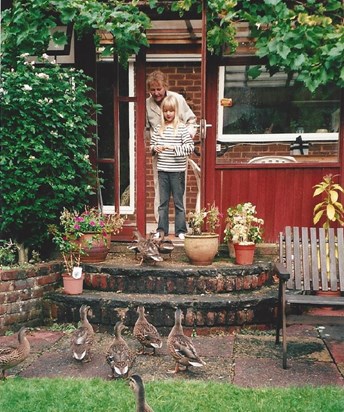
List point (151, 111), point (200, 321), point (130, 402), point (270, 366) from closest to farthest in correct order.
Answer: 1. point (130, 402)
2. point (270, 366)
3. point (200, 321)
4. point (151, 111)

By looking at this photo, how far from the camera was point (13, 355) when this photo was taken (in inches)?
174

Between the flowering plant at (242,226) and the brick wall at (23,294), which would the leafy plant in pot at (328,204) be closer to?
the flowering plant at (242,226)

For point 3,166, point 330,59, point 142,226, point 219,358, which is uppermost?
point 330,59

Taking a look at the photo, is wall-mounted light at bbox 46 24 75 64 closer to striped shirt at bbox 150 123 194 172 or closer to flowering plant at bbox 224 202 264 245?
striped shirt at bbox 150 123 194 172

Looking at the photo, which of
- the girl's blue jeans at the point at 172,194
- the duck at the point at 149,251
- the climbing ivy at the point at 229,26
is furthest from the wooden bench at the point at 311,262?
the climbing ivy at the point at 229,26

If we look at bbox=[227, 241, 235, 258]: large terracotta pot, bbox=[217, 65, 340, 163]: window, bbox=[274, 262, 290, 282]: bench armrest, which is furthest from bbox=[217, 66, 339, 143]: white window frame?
bbox=[274, 262, 290, 282]: bench armrest

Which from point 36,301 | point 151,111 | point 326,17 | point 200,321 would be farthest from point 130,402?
point 326,17

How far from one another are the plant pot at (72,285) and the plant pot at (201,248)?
4.05ft

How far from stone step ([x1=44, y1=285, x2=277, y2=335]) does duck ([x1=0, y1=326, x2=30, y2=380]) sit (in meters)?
1.30

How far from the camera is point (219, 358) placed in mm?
4941

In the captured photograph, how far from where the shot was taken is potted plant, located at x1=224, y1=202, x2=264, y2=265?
6.28 meters

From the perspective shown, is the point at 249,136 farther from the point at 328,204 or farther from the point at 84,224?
the point at 84,224

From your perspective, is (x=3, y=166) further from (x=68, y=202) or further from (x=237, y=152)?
(x=237, y=152)

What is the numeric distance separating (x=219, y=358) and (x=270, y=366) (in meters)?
0.47
